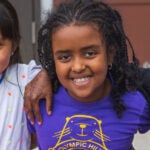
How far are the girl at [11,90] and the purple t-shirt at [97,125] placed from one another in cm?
18

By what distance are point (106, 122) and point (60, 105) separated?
0.27 meters

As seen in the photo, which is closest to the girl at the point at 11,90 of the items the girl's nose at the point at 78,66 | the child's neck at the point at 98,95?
the child's neck at the point at 98,95

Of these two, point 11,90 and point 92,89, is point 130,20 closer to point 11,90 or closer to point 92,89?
point 11,90

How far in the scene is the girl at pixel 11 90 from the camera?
95.3 inches

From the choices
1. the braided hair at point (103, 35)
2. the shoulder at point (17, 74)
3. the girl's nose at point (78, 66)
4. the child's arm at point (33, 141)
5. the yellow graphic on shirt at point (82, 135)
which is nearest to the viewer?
the girl's nose at point (78, 66)

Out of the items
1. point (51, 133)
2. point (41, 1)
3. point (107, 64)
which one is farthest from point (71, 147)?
point (41, 1)

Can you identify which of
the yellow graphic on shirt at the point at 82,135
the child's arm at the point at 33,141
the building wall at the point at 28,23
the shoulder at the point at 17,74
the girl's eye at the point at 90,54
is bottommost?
the building wall at the point at 28,23

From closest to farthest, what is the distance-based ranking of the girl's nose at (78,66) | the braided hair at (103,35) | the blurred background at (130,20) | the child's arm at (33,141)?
the girl's nose at (78,66)
the braided hair at (103,35)
the child's arm at (33,141)
the blurred background at (130,20)

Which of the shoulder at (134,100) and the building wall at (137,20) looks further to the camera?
the building wall at (137,20)

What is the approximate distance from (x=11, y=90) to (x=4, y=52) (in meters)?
0.24

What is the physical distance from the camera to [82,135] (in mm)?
2357

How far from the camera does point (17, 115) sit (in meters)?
2.47

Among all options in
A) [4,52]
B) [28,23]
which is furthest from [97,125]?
[28,23]

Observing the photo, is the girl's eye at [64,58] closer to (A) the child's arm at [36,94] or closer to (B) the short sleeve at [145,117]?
(A) the child's arm at [36,94]
